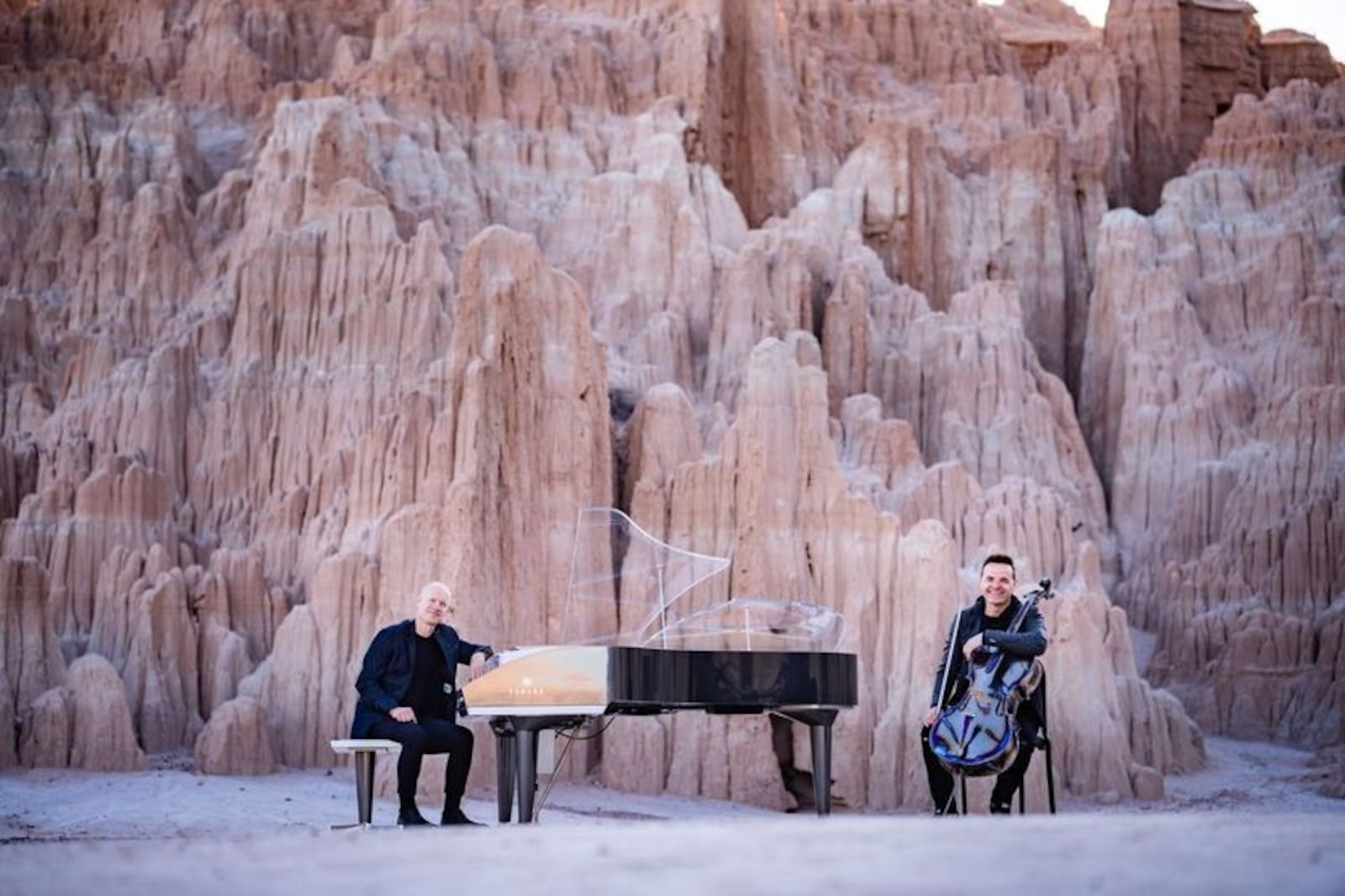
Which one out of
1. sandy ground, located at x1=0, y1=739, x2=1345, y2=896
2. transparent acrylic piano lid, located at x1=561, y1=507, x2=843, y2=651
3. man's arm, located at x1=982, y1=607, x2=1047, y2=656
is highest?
→ transparent acrylic piano lid, located at x1=561, y1=507, x2=843, y2=651

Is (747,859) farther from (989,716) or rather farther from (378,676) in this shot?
(378,676)

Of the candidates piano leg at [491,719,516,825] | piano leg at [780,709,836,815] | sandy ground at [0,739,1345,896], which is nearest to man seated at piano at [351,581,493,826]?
piano leg at [491,719,516,825]

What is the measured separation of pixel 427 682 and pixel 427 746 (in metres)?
0.53

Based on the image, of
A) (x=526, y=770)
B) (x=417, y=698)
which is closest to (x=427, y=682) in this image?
(x=417, y=698)

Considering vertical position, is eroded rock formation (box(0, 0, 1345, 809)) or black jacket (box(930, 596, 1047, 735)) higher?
eroded rock formation (box(0, 0, 1345, 809))

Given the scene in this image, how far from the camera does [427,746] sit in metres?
16.0

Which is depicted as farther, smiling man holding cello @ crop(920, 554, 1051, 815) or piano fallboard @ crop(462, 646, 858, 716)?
piano fallboard @ crop(462, 646, 858, 716)

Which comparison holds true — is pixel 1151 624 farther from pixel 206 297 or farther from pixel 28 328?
pixel 28 328

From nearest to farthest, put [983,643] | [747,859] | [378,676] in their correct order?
[747,859] < [983,643] < [378,676]

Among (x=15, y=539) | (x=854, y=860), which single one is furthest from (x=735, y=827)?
(x=15, y=539)

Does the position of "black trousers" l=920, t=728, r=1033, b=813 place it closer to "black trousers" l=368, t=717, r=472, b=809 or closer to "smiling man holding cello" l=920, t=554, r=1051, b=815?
"smiling man holding cello" l=920, t=554, r=1051, b=815

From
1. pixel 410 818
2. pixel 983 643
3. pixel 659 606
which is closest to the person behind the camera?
pixel 983 643

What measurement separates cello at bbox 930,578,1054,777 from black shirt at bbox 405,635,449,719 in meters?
3.61

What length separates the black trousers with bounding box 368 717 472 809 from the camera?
15.9 m
